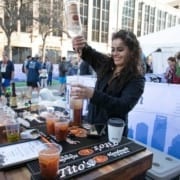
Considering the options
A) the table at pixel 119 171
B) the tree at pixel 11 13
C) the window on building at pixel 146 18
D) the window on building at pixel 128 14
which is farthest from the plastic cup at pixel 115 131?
the window on building at pixel 146 18

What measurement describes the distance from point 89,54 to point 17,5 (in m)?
17.7

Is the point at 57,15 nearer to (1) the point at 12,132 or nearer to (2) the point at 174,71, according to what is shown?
(2) the point at 174,71

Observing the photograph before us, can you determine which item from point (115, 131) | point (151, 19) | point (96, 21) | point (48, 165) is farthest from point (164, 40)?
point (151, 19)

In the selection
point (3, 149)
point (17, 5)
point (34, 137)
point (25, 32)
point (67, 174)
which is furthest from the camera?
point (25, 32)

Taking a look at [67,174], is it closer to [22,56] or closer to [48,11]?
[48,11]

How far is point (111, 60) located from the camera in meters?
1.95

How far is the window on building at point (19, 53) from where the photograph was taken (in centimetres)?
2342

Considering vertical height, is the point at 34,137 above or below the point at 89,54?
below

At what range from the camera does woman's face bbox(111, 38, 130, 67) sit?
1.78 m

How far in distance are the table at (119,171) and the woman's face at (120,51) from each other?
2.29 feet

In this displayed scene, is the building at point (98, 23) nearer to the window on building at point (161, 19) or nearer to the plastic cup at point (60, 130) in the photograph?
the window on building at point (161, 19)

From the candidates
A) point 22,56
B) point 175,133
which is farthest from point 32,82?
point 22,56

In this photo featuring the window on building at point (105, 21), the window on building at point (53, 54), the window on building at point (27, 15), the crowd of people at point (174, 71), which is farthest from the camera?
the window on building at point (105, 21)

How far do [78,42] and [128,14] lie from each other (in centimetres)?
3404
